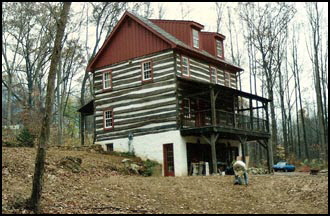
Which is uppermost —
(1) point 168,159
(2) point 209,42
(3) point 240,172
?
(2) point 209,42

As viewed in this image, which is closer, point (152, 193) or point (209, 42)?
point (152, 193)

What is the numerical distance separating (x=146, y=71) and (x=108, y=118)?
14.4 feet

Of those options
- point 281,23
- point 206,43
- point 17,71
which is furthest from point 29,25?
point 281,23

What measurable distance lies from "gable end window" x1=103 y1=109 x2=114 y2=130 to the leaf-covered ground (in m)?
8.06

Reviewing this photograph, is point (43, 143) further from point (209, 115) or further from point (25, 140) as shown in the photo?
point (209, 115)

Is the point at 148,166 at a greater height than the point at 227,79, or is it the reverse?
the point at 227,79

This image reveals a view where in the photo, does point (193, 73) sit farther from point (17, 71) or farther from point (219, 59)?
point (17, 71)

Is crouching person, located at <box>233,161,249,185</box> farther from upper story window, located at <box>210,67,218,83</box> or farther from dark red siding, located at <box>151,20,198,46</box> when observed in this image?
dark red siding, located at <box>151,20,198,46</box>

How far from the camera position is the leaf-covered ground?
39.9 feet

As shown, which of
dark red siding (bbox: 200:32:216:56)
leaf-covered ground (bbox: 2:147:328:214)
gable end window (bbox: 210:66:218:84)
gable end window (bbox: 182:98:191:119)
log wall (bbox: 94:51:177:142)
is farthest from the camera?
dark red siding (bbox: 200:32:216:56)

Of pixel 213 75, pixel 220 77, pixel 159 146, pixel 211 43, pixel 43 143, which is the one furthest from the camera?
pixel 211 43

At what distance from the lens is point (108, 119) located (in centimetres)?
2773

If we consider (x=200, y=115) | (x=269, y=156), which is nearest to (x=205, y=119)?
(x=200, y=115)

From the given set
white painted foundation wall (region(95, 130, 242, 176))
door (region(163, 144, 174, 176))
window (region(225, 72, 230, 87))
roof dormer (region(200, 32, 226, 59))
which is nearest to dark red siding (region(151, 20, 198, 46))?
roof dormer (region(200, 32, 226, 59))
